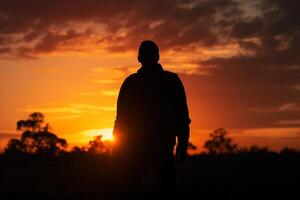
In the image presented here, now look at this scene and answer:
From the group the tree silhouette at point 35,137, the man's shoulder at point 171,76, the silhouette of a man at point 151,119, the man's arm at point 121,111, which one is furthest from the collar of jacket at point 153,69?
the tree silhouette at point 35,137

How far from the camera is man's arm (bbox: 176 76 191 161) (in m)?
8.79

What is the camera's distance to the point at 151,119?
870 cm

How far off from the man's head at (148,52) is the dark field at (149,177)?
2.93 metres

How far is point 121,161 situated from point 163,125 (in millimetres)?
923

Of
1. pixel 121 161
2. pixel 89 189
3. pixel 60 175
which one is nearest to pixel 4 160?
pixel 60 175

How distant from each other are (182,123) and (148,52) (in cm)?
121

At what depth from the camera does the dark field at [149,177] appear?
1222 centimetres

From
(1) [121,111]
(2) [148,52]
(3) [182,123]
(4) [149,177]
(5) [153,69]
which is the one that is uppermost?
(2) [148,52]

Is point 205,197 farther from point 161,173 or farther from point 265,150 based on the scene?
point 265,150

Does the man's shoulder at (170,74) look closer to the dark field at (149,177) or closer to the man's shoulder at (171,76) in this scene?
the man's shoulder at (171,76)

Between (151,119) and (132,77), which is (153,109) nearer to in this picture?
(151,119)

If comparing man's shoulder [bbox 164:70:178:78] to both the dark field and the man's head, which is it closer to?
the man's head

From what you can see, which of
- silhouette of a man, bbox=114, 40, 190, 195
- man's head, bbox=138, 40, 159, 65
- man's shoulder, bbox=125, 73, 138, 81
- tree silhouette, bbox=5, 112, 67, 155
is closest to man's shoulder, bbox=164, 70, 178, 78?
silhouette of a man, bbox=114, 40, 190, 195

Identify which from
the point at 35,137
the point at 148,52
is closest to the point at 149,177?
the point at 148,52
